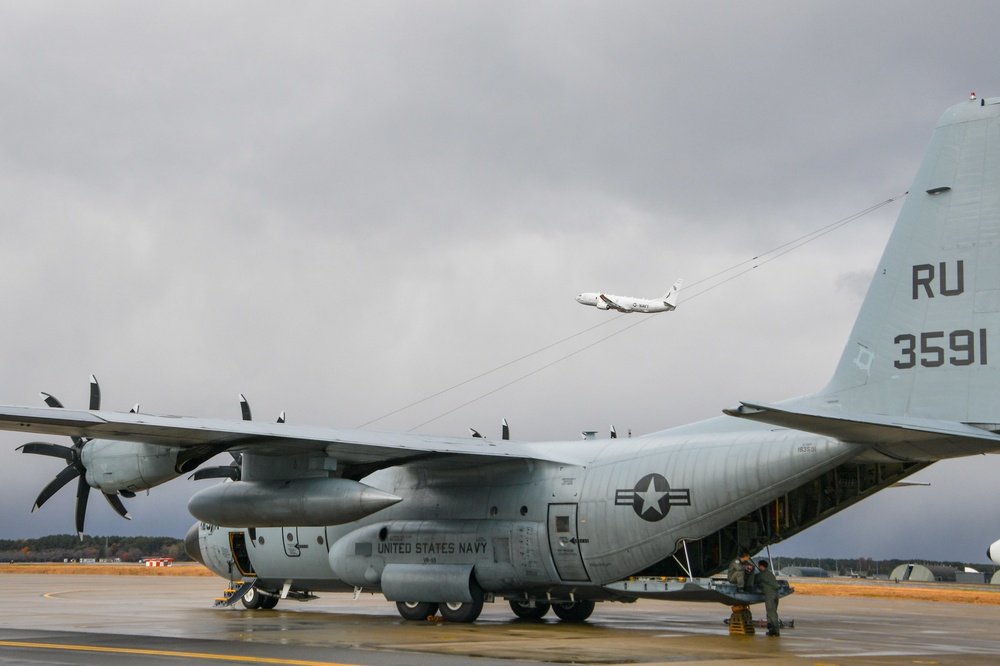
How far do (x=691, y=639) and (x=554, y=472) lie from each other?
4.25m

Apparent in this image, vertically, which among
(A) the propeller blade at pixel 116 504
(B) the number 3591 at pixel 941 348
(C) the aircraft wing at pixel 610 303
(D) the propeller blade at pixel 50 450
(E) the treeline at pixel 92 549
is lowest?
(E) the treeline at pixel 92 549

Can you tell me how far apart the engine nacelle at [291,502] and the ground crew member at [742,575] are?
19.7ft

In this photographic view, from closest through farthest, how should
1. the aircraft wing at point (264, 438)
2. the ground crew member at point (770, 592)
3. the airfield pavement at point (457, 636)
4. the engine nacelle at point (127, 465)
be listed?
the airfield pavement at point (457, 636)
the aircraft wing at point (264, 438)
the ground crew member at point (770, 592)
the engine nacelle at point (127, 465)

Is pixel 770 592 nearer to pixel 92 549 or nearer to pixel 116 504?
pixel 116 504

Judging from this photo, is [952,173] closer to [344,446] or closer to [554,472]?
[554,472]

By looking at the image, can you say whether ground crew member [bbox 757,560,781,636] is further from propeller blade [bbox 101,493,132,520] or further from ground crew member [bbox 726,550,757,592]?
propeller blade [bbox 101,493,132,520]

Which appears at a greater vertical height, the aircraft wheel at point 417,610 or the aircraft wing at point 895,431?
the aircraft wing at point 895,431

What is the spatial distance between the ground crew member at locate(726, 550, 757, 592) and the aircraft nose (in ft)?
46.6

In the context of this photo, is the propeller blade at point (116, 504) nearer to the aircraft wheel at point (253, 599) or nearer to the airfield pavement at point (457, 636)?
the airfield pavement at point (457, 636)

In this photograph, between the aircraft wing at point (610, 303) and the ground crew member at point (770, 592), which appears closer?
the ground crew member at point (770, 592)

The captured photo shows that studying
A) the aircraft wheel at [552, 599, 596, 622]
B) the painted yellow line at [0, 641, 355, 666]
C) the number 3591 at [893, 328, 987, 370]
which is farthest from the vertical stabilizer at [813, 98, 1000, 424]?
the painted yellow line at [0, 641, 355, 666]

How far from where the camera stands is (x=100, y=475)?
66.1 feet

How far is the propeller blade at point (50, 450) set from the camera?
20.5 metres

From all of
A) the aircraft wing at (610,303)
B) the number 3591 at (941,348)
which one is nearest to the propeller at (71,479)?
the number 3591 at (941,348)
